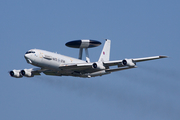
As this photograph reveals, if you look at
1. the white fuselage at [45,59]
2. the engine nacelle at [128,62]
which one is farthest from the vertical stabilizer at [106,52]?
the engine nacelle at [128,62]

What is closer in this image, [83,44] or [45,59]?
[45,59]

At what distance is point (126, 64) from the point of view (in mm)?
81875

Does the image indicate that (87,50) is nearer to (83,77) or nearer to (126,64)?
(83,77)

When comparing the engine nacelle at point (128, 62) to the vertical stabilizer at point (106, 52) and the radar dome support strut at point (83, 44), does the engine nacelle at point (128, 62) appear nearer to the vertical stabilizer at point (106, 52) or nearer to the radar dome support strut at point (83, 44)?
the radar dome support strut at point (83, 44)

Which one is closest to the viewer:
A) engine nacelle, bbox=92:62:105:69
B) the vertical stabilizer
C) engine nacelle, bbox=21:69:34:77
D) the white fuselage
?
the white fuselage

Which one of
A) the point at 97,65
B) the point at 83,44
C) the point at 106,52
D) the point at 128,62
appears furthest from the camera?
the point at 106,52

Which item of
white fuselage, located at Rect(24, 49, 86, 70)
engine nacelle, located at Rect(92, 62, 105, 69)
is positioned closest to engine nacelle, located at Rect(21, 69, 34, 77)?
white fuselage, located at Rect(24, 49, 86, 70)

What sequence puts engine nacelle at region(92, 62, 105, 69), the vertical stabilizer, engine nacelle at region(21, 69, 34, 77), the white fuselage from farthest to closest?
the vertical stabilizer → engine nacelle at region(21, 69, 34, 77) → engine nacelle at region(92, 62, 105, 69) → the white fuselage

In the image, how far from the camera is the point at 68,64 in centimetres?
8462

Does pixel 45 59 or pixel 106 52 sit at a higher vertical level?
pixel 45 59

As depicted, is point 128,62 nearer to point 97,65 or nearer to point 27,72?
point 97,65

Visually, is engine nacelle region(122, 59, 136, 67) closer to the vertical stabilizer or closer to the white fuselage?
the white fuselage

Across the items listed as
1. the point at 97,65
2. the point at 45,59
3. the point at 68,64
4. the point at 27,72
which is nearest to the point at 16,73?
the point at 27,72

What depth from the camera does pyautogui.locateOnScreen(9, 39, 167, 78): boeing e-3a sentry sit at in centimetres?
8219
